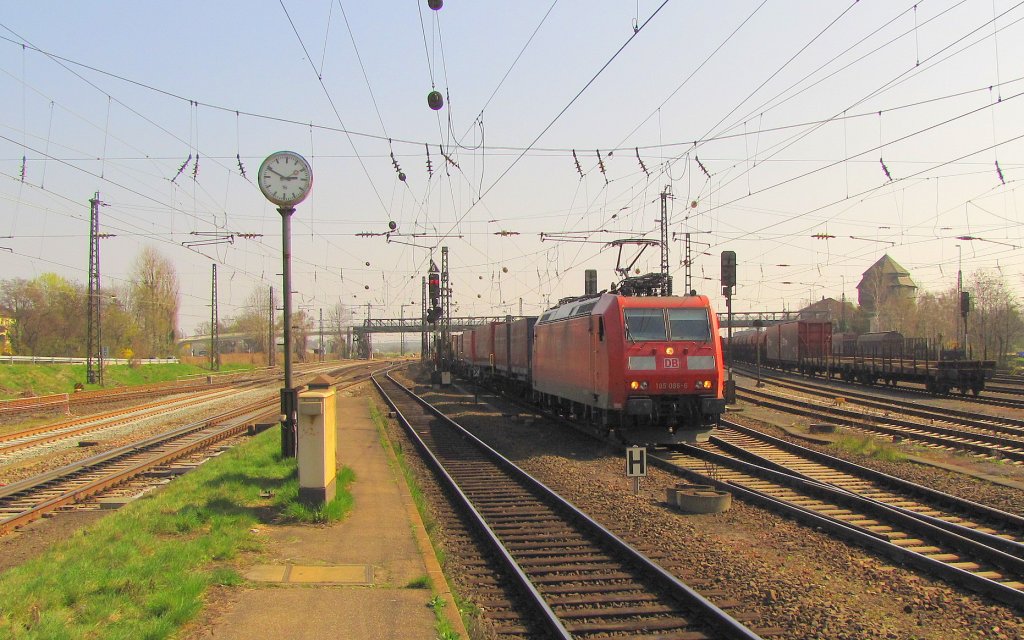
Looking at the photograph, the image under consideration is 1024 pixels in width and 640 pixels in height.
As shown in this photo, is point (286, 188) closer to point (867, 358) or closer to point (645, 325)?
point (645, 325)

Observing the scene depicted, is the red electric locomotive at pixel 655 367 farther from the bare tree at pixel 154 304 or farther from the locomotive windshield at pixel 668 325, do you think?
the bare tree at pixel 154 304

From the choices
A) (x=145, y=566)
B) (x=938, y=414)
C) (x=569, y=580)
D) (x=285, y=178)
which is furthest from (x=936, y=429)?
(x=145, y=566)

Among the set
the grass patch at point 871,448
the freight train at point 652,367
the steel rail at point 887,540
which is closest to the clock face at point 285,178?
the freight train at point 652,367

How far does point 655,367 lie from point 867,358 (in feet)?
81.8

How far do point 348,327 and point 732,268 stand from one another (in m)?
93.3

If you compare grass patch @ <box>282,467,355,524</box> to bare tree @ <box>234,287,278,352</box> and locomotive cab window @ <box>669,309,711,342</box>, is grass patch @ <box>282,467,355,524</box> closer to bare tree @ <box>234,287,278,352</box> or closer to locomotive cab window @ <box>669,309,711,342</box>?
locomotive cab window @ <box>669,309,711,342</box>

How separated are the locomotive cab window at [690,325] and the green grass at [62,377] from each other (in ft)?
95.4

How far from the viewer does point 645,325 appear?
627 inches

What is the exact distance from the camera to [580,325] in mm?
18344

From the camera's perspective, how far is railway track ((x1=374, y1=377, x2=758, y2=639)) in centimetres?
591

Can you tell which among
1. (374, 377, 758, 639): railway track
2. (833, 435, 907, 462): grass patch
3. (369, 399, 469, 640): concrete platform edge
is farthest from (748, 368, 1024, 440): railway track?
(369, 399, 469, 640): concrete platform edge

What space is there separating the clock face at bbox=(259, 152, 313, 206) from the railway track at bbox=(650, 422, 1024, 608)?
756 cm

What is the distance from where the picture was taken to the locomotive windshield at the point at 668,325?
1584 centimetres

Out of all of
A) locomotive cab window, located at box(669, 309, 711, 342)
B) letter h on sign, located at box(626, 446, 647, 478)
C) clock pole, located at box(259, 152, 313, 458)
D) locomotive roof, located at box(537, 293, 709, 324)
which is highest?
clock pole, located at box(259, 152, 313, 458)
